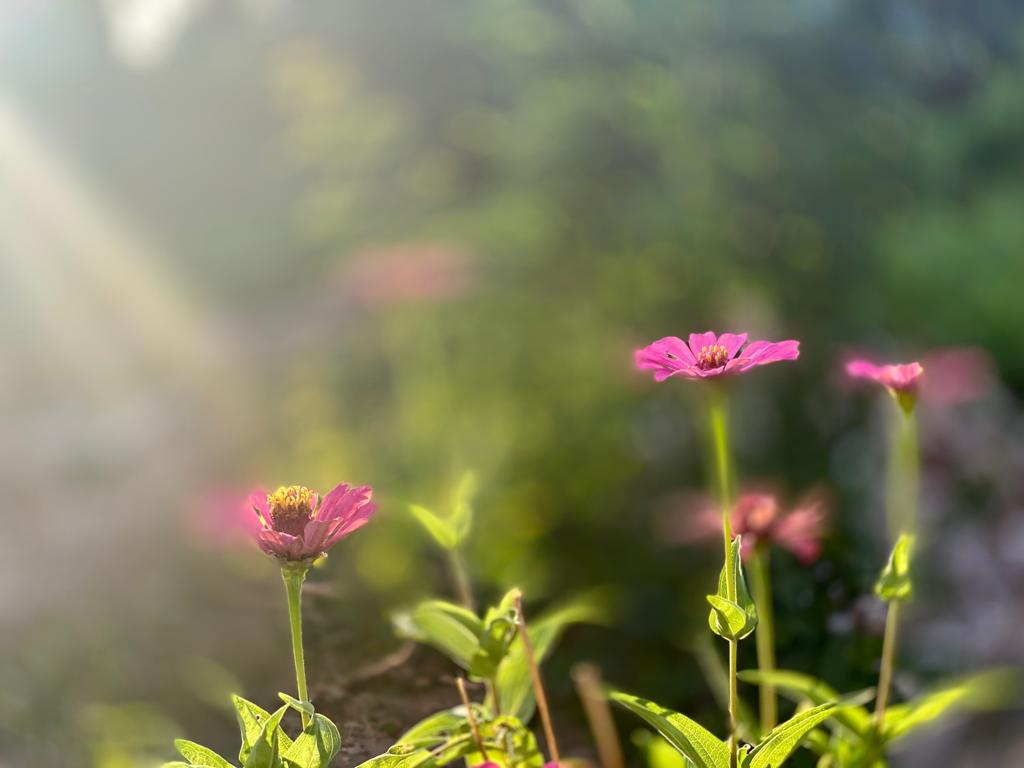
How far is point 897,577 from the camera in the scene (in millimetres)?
408

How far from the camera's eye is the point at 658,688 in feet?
2.53

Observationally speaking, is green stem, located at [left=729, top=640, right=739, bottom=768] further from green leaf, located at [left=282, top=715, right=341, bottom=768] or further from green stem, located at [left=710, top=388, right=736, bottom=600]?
green leaf, located at [left=282, top=715, right=341, bottom=768]

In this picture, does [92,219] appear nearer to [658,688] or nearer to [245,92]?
[245,92]

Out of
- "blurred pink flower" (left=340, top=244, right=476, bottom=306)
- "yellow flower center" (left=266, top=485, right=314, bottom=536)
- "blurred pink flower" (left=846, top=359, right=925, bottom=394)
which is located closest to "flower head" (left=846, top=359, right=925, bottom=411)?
"blurred pink flower" (left=846, top=359, right=925, bottom=394)

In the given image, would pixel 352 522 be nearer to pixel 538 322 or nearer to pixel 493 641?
pixel 493 641

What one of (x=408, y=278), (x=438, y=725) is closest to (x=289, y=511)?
(x=438, y=725)

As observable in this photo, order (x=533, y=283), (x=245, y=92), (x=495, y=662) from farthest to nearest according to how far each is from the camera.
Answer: (x=245, y=92) → (x=533, y=283) → (x=495, y=662)

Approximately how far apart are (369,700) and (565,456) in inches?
A: 62.0

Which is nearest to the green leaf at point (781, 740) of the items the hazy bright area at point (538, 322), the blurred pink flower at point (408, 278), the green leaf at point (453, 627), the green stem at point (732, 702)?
the green stem at point (732, 702)

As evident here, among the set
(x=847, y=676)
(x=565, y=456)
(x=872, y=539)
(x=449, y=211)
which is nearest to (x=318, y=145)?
(x=449, y=211)

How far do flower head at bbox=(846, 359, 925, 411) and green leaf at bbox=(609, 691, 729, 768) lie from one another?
0.49ft

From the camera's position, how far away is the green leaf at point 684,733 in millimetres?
345

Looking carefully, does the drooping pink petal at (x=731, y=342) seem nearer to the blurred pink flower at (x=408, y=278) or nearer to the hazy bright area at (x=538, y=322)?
the hazy bright area at (x=538, y=322)

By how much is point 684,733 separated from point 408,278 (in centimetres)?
108
